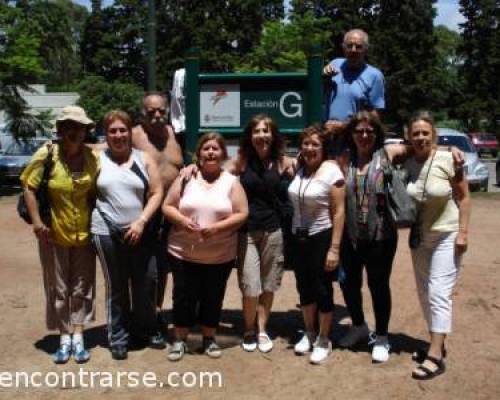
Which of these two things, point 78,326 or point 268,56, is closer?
point 78,326

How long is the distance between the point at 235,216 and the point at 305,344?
3.95 ft

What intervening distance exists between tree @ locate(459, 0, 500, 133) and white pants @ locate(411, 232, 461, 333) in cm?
4167

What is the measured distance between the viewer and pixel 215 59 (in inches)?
1606

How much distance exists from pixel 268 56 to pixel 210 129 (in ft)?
93.9

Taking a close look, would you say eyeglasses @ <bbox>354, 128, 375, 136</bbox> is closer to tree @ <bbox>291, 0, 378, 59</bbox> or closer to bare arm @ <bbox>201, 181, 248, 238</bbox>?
bare arm @ <bbox>201, 181, 248, 238</bbox>

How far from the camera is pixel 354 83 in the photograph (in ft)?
17.2

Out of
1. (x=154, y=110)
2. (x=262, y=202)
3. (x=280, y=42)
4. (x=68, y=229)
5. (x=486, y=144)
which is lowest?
(x=486, y=144)

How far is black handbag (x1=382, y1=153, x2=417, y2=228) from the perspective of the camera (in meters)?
4.47

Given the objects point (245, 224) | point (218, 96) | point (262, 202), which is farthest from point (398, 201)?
point (218, 96)

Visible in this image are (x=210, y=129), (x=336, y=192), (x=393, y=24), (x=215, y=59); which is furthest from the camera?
(x=393, y=24)

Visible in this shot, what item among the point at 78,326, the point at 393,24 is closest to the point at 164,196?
the point at 78,326

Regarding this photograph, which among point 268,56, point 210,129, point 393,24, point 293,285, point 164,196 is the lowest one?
point 293,285

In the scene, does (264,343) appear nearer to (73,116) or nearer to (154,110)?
(154,110)

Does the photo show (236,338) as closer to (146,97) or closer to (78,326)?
(78,326)
